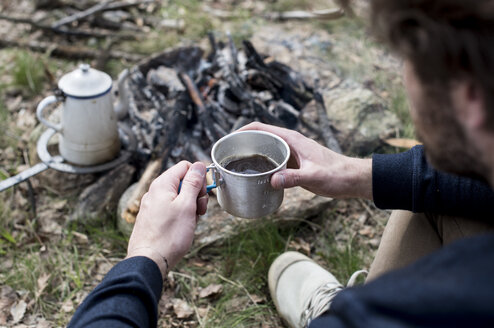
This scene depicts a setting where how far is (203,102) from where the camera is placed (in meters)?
3.39

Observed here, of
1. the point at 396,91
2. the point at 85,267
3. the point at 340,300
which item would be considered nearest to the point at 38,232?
the point at 85,267

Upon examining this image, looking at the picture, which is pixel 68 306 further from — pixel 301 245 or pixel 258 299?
pixel 301 245

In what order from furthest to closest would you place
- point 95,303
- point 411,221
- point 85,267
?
point 85,267 → point 411,221 → point 95,303

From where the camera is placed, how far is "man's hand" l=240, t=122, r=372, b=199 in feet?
6.36

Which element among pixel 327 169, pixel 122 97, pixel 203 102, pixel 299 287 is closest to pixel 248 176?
pixel 327 169

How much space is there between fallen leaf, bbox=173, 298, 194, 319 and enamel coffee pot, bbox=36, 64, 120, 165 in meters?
1.16

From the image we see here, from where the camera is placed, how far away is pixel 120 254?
2.93 metres

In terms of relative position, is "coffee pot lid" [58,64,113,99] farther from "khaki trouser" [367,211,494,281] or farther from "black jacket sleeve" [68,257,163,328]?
"khaki trouser" [367,211,494,281]

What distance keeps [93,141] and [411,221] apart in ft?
6.84

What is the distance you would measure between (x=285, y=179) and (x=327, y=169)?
24cm

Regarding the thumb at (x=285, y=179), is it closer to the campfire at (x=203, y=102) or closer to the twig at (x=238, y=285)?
the twig at (x=238, y=285)

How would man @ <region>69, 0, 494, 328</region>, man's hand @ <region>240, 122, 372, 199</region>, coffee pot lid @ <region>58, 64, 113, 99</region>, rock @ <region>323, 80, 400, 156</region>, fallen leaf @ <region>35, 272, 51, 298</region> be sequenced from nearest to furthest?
man @ <region>69, 0, 494, 328</region>, man's hand @ <region>240, 122, 372, 199</region>, fallen leaf @ <region>35, 272, 51, 298</region>, coffee pot lid @ <region>58, 64, 113, 99</region>, rock @ <region>323, 80, 400, 156</region>

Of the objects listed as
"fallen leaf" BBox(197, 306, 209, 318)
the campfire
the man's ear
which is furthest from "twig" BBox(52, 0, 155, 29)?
the man's ear

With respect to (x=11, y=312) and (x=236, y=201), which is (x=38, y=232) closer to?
(x=11, y=312)
